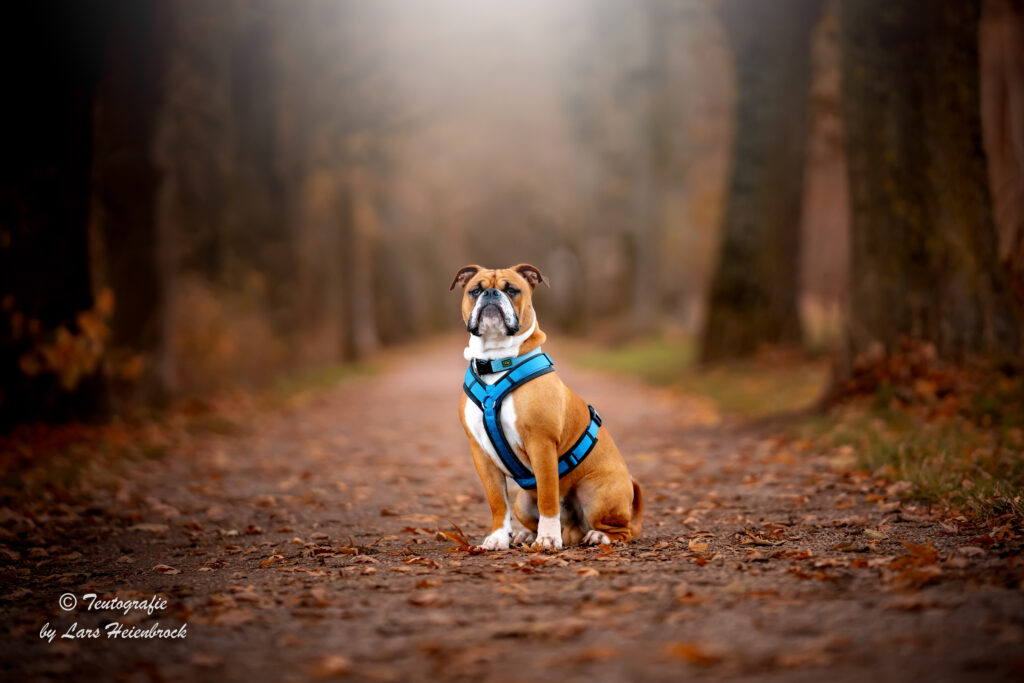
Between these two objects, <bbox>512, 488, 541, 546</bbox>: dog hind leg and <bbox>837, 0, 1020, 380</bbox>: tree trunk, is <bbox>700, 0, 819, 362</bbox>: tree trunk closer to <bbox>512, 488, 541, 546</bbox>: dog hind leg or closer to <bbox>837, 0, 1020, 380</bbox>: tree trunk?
<bbox>837, 0, 1020, 380</bbox>: tree trunk

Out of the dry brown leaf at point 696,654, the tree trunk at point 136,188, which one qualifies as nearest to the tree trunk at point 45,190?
the tree trunk at point 136,188

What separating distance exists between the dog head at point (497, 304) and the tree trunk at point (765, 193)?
11.3m

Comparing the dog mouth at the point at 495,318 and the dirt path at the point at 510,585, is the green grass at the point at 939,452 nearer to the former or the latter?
the dirt path at the point at 510,585

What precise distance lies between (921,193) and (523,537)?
240 inches

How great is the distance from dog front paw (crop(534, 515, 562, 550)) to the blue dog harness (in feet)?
0.78

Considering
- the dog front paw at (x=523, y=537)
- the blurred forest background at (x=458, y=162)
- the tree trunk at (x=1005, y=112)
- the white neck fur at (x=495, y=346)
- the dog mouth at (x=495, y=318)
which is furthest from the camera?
the tree trunk at (x=1005, y=112)

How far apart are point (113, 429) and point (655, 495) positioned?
655cm

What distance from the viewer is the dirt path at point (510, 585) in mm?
2982

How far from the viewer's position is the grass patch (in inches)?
442

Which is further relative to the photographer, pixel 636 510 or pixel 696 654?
pixel 636 510

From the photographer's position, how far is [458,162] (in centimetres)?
3525

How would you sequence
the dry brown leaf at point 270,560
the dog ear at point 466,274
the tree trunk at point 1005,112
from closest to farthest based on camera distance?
the dry brown leaf at point 270,560 < the dog ear at point 466,274 < the tree trunk at point 1005,112

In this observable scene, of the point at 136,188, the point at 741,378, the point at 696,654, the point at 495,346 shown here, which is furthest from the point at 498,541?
the point at 741,378

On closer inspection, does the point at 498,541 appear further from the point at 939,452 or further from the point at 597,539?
the point at 939,452
